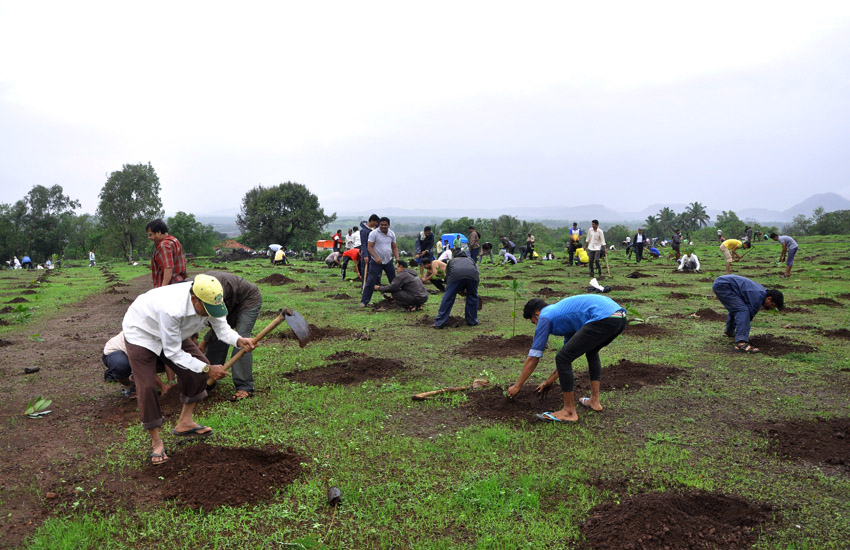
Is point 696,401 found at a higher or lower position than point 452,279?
lower

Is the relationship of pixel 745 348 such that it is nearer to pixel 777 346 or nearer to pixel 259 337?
pixel 777 346

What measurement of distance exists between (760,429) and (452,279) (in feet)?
20.8

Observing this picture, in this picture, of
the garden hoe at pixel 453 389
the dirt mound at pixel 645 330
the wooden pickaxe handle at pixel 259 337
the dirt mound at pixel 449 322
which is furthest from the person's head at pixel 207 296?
the dirt mound at pixel 645 330

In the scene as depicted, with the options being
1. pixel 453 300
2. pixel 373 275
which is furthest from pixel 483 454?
pixel 373 275

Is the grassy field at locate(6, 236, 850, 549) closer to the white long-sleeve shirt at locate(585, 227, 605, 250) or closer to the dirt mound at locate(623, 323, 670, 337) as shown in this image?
the dirt mound at locate(623, 323, 670, 337)

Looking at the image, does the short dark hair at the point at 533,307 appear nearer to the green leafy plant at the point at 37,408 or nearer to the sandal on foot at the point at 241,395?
the sandal on foot at the point at 241,395

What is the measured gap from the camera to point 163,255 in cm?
705

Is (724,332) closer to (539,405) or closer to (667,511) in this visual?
(539,405)

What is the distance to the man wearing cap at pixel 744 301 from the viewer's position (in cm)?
872

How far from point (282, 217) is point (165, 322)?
64.2m

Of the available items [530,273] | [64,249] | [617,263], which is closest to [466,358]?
[530,273]

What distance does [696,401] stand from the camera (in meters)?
6.41

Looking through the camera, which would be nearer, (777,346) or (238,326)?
(238,326)

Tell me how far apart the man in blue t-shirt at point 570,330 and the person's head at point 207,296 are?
119 inches
